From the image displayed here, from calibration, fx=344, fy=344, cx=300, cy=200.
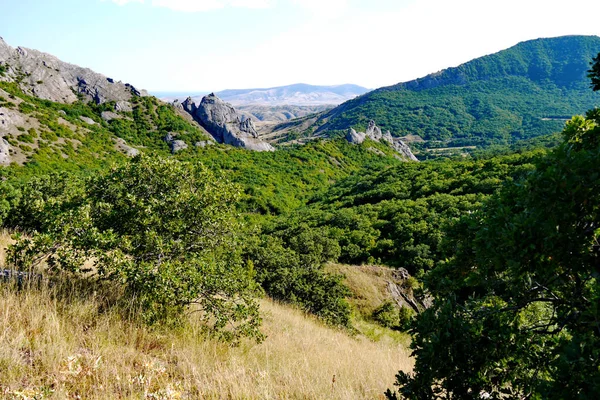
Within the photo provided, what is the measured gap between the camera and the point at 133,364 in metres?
5.16

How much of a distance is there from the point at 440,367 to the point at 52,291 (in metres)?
6.69

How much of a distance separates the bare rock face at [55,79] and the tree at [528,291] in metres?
90.9

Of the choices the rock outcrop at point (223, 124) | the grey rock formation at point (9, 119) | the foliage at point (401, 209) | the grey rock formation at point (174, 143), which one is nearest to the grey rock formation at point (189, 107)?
the rock outcrop at point (223, 124)

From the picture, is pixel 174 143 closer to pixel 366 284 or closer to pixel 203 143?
pixel 203 143

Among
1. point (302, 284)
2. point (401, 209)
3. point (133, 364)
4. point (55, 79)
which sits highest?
point (55, 79)

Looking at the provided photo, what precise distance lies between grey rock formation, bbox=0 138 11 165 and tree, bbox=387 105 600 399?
57.3 metres

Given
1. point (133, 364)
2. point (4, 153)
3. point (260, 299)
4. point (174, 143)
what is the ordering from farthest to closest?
1. point (174, 143)
2. point (4, 153)
3. point (260, 299)
4. point (133, 364)

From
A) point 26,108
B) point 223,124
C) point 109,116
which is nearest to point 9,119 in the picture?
point 26,108

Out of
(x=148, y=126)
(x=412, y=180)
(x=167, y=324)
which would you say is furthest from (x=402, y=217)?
(x=148, y=126)

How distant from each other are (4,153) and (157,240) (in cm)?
5278

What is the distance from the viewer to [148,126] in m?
78.1

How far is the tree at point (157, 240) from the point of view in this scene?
698 centimetres

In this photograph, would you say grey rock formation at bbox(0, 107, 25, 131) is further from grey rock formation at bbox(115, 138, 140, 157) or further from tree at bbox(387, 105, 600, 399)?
tree at bbox(387, 105, 600, 399)

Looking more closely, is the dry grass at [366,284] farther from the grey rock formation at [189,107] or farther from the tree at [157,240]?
the grey rock formation at [189,107]
